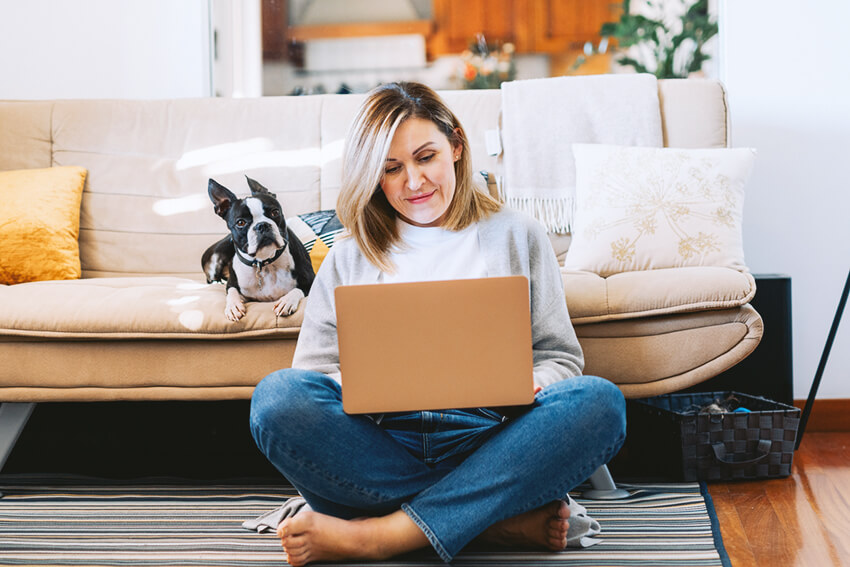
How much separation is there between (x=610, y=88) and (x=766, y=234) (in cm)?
67

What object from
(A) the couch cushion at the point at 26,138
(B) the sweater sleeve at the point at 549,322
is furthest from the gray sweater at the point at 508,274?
(A) the couch cushion at the point at 26,138

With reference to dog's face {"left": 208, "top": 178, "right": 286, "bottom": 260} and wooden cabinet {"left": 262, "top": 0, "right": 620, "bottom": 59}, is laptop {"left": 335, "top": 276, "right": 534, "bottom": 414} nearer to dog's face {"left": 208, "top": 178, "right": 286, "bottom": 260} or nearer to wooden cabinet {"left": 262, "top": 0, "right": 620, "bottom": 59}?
dog's face {"left": 208, "top": 178, "right": 286, "bottom": 260}

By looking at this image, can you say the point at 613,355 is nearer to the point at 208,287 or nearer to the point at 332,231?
Result: the point at 332,231

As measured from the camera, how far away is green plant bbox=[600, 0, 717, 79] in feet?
8.60

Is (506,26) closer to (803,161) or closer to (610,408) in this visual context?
(803,161)

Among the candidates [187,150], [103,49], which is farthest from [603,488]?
[103,49]

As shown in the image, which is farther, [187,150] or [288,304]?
[187,150]

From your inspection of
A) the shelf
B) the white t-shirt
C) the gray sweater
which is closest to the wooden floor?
the gray sweater

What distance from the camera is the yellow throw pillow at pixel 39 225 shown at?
1992 mm

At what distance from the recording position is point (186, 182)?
2.26 meters

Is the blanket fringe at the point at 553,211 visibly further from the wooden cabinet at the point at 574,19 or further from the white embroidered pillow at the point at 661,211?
the wooden cabinet at the point at 574,19

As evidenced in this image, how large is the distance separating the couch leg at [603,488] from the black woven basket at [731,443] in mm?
168

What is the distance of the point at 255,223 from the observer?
5.48 ft

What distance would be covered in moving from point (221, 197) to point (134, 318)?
319mm
